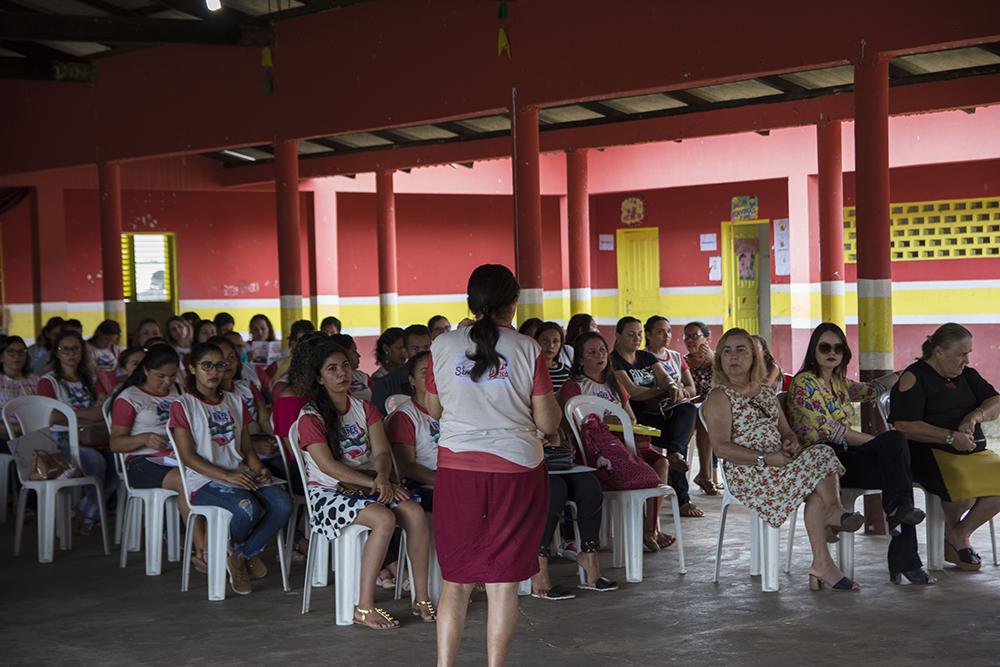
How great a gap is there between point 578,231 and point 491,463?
9.70 meters

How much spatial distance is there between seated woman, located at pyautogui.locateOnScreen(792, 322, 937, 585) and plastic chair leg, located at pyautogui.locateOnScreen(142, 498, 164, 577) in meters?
3.15

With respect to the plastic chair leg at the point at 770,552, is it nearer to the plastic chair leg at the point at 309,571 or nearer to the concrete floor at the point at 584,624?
the concrete floor at the point at 584,624

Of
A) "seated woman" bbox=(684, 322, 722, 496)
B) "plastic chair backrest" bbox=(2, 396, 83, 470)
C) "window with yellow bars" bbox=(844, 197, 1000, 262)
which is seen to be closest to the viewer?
"plastic chair backrest" bbox=(2, 396, 83, 470)

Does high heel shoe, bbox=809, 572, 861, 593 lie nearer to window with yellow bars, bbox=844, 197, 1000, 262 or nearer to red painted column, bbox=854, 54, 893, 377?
red painted column, bbox=854, 54, 893, 377

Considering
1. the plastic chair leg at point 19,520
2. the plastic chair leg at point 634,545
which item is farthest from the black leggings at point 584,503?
the plastic chair leg at point 19,520

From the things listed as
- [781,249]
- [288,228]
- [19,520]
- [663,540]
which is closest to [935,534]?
[663,540]

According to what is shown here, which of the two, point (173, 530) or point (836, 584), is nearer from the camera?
point (836, 584)

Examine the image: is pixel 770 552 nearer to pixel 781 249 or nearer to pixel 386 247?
pixel 781 249

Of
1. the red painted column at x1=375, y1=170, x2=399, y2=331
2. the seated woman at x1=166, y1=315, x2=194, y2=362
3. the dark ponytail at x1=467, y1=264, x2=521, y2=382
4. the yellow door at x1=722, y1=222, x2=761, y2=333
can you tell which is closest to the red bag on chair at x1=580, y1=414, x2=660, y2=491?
the dark ponytail at x1=467, y1=264, x2=521, y2=382

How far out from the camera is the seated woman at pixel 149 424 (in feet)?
20.9

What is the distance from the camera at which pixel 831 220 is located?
11477 millimetres

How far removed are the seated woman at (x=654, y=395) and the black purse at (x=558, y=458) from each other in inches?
69.7

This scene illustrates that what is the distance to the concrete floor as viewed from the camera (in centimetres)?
477

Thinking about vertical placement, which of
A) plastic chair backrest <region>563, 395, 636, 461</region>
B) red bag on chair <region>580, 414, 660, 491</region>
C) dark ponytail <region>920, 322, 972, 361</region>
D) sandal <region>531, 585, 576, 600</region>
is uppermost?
dark ponytail <region>920, 322, 972, 361</region>
